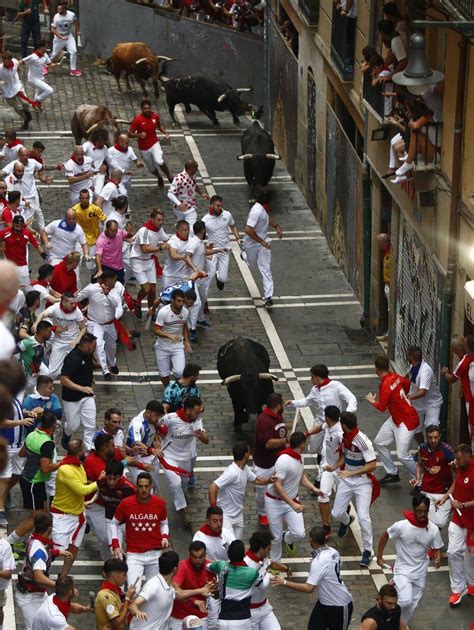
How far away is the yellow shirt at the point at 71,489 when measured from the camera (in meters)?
17.0

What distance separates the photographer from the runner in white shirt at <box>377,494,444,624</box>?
642 inches

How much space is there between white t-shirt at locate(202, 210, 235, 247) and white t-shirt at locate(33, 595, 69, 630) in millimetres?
10847

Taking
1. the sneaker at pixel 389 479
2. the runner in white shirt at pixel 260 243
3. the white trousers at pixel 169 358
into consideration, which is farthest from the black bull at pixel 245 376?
the runner in white shirt at pixel 260 243

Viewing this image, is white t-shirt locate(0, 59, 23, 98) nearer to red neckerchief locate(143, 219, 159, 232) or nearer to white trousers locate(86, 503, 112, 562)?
red neckerchief locate(143, 219, 159, 232)

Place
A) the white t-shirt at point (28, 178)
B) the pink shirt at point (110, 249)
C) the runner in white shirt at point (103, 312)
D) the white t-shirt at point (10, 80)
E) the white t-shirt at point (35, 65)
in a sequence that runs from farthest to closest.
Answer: the white t-shirt at point (35, 65)
the white t-shirt at point (10, 80)
the white t-shirt at point (28, 178)
the pink shirt at point (110, 249)
the runner in white shirt at point (103, 312)

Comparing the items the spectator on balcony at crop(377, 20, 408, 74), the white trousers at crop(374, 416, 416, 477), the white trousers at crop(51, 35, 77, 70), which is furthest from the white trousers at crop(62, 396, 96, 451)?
the white trousers at crop(51, 35, 77, 70)

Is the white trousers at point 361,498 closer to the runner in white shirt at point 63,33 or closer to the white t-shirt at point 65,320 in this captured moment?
the white t-shirt at point 65,320

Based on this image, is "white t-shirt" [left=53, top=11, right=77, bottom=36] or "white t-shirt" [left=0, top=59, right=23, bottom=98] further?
"white t-shirt" [left=53, top=11, right=77, bottom=36]

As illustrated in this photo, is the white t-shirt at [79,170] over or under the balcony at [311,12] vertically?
under

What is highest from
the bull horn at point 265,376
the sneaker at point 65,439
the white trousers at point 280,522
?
the white trousers at point 280,522

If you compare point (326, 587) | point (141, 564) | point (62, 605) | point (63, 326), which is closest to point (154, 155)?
point (63, 326)

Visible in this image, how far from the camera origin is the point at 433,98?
20.5 m

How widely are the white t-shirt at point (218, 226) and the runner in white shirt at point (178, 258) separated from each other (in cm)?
121

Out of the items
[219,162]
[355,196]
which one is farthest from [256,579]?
[219,162]
